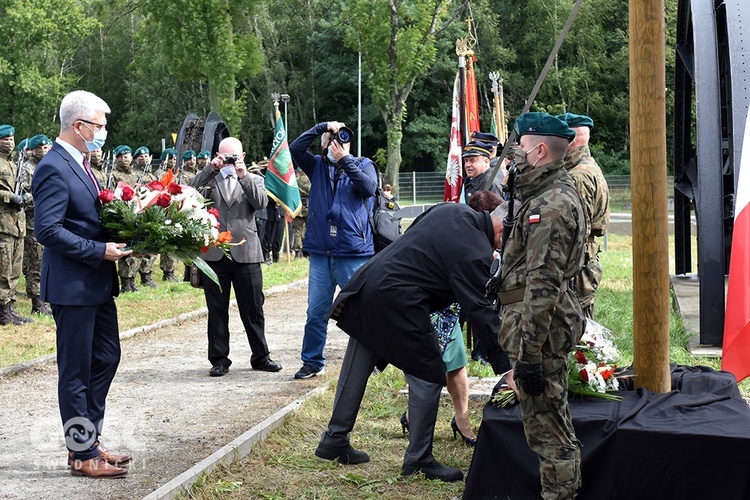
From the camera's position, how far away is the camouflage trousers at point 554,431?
446cm

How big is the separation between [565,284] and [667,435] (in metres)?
0.88

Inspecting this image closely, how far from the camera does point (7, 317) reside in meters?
11.5

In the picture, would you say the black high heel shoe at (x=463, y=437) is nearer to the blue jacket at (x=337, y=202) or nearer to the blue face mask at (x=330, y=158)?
the blue jacket at (x=337, y=202)

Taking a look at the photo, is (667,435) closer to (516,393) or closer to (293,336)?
(516,393)

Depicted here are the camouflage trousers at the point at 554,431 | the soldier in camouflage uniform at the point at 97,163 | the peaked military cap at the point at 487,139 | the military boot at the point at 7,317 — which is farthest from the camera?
the soldier in camouflage uniform at the point at 97,163

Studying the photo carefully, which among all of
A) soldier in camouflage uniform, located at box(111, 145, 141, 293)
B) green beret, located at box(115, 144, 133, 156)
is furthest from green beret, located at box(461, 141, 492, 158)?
green beret, located at box(115, 144, 133, 156)

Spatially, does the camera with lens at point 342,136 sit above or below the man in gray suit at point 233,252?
above

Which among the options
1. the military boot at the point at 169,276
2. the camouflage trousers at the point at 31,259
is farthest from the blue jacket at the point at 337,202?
the military boot at the point at 169,276

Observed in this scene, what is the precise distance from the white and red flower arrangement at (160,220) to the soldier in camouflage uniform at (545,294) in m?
2.13

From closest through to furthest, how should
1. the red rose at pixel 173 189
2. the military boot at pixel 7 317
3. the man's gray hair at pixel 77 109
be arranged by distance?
the man's gray hair at pixel 77 109 < the red rose at pixel 173 189 < the military boot at pixel 7 317

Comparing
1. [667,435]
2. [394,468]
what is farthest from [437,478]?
[667,435]

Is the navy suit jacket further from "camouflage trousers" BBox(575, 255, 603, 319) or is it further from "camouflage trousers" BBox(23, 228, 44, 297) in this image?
"camouflage trousers" BBox(23, 228, 44, 297)

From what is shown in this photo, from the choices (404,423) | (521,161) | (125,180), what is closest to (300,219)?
(125,180)

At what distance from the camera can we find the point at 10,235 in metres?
11.8
